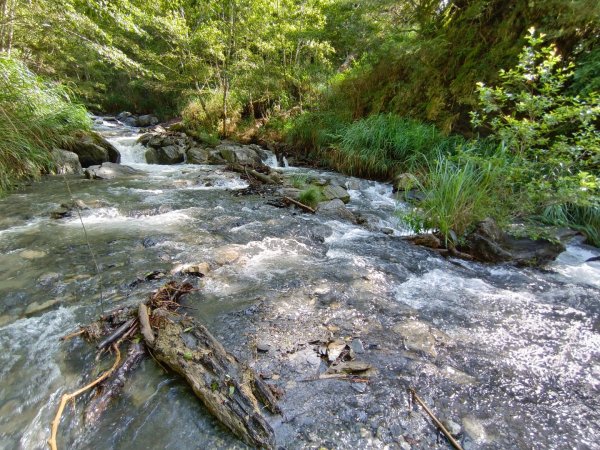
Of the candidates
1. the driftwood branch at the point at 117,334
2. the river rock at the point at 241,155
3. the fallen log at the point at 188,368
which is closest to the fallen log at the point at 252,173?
the river rock at the point at 241,155

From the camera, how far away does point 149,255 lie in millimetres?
3217

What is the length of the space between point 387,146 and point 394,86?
2.28 metres

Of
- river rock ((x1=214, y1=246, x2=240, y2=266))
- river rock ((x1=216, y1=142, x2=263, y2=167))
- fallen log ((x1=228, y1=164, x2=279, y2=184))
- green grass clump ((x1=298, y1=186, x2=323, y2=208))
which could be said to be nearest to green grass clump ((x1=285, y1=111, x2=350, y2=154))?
river rock ((x1=216, y1=142, x2=263, y2=167))

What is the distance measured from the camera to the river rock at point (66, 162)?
21.1ft

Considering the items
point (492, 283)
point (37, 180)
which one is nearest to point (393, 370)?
point (492, 283)

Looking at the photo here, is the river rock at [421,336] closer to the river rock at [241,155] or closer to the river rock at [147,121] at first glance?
the river rock at [241,155]

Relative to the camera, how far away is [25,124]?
5.69 m

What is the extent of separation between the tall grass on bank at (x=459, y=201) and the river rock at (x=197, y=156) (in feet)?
21.0

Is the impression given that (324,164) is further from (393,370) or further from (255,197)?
(393,370)

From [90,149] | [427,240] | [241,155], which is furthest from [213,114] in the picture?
[427,240]

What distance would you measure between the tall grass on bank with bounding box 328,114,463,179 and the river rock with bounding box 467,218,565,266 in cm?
297

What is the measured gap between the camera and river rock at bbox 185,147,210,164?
8.67 meters

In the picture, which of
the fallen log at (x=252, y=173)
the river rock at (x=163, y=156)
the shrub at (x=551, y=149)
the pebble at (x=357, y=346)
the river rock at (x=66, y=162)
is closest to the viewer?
the pebble at (x=357, y=346)

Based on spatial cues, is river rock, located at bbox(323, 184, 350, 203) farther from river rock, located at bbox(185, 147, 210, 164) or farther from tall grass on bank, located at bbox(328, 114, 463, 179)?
river rock, located at bbox(185, 147, 210, 164)
